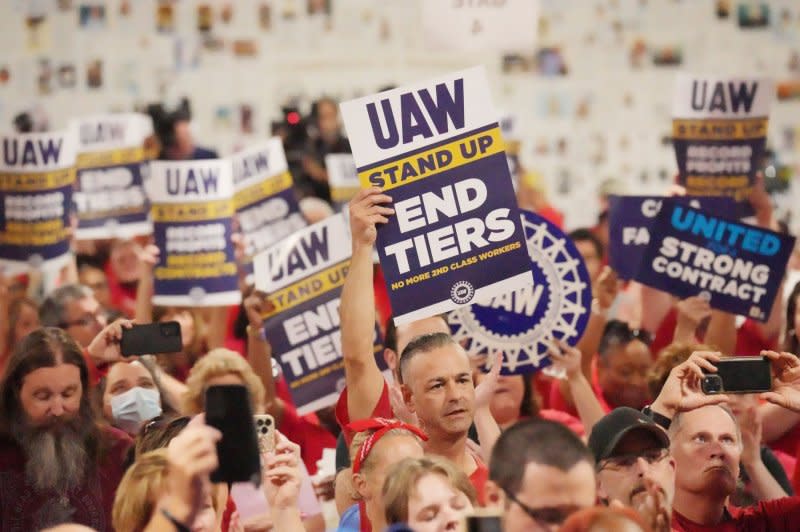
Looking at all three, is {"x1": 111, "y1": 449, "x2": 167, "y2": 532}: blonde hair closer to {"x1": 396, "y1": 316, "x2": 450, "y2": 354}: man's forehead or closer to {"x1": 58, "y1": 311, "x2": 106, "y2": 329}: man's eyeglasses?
{"x1": 396, "y1": 316, "x2": 450, "y2": 354}: man's forehead

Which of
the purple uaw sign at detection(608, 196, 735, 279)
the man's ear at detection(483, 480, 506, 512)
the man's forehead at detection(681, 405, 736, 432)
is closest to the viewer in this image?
the man's ear at detection(483, 480, 506, 512)

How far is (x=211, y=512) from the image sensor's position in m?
4.25

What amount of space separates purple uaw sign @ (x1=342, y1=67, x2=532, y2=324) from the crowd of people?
9 cm

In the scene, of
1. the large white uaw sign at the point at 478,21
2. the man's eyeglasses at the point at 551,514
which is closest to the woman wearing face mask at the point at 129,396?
the man's eyeglasses at the point at 551,514

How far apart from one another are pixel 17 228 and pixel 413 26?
6.30 metres

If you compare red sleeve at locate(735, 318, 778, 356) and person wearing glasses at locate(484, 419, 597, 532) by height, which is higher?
person wearing glasses at locate(484, 419, 597, 532)

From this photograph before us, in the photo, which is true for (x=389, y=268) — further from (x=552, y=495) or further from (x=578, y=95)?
(x=578, y=95)

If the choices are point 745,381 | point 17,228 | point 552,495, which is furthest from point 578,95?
point 552,495

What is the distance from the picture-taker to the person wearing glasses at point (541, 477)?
3.55m

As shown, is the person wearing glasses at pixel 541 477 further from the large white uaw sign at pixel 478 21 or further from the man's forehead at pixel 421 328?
the large white uaw sign at pixel 478 21

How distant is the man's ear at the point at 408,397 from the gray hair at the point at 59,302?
2.49 m

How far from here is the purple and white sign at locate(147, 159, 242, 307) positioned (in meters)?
7.85

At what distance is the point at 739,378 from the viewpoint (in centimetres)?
465

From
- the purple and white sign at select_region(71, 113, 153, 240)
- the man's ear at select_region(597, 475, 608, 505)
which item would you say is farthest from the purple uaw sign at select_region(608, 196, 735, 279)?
the man's ear at select_region(597, 475, 608, 505)
